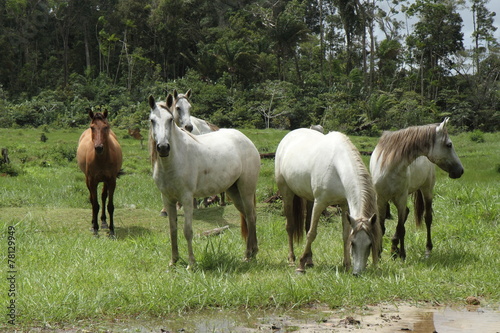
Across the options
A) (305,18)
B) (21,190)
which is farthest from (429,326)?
(305,18)

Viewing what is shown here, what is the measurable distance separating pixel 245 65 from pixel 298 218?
3789 centimetres

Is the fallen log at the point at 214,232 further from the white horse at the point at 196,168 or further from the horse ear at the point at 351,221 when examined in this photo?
the horse ear at the point at 351,221

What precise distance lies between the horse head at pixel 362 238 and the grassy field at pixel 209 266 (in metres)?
0.17

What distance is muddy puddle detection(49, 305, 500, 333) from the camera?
4629 millimetres

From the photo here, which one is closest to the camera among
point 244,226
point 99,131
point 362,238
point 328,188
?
point 362,238

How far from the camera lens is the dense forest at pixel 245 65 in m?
38.7

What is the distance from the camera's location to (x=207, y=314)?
16.8ft

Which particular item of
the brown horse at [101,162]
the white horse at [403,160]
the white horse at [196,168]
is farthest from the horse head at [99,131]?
the white horse at [403,160]

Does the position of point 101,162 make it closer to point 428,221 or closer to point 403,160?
point 403,160

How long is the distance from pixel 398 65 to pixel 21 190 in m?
43.1

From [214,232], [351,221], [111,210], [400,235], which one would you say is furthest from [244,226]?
[111,210]

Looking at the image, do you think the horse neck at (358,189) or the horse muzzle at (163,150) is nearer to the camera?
the horse neck at (358,189)

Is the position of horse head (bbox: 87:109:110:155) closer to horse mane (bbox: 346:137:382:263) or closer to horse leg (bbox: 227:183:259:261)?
horse leg (bbox: 227:183:259:261)

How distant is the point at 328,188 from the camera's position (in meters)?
6.58
